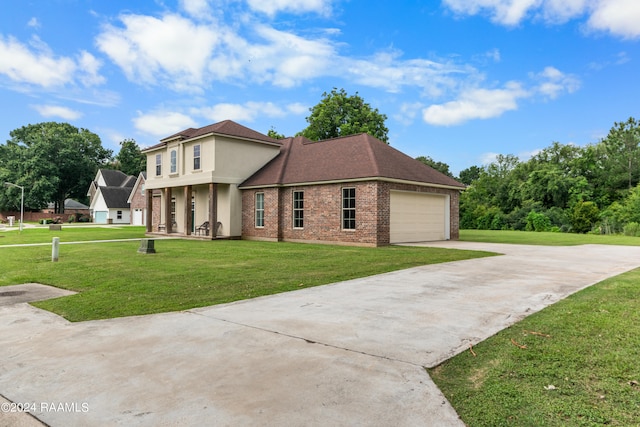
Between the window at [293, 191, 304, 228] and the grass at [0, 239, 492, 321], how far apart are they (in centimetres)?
599

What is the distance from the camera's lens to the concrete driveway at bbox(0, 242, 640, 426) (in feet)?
9.02

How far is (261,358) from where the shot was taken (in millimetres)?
3795

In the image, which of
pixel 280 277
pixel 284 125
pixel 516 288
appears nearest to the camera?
pixel 516 288

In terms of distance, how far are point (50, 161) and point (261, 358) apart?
213 feet

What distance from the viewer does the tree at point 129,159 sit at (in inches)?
2584

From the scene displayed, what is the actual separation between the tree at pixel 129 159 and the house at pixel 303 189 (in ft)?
147

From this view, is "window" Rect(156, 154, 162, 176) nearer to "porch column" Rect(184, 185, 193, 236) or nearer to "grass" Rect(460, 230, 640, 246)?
"porch column" Rect(184, 185, 193, 236)

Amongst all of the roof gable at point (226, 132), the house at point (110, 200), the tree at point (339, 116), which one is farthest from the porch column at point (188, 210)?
the house at point (110, 200)

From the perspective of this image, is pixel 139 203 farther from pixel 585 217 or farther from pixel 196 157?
pixel 585 217

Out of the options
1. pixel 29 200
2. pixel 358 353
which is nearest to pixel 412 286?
pixel 358 353

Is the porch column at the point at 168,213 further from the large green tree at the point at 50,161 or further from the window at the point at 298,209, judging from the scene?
the large green tree at the point at 50,161

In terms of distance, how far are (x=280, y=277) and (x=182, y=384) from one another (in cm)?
553

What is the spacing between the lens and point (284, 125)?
4197 centimetres

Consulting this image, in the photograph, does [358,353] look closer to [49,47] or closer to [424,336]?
[424,336]
